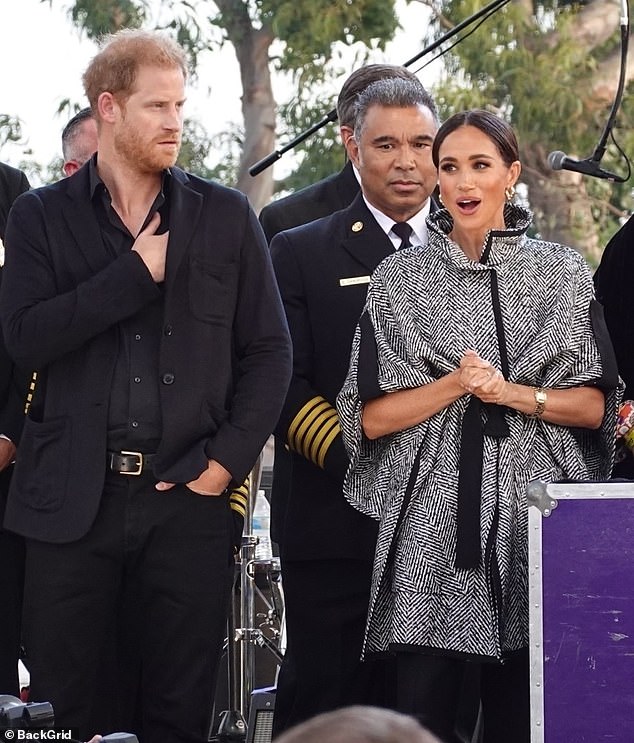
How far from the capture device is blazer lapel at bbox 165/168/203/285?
3479 millimetres

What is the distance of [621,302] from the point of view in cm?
383

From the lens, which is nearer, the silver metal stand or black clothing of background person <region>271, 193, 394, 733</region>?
black clothing of background person <region>271, 193, 394, 733</region>

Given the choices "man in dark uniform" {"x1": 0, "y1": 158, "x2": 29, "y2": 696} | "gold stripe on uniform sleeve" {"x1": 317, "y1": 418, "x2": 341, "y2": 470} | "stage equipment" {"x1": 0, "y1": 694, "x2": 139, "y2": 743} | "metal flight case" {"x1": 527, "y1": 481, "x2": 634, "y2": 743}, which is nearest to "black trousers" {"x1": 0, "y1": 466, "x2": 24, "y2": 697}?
"man in dark uniform" {"x1": 0, "y1": 158, "x2": 29, "y2": 696}

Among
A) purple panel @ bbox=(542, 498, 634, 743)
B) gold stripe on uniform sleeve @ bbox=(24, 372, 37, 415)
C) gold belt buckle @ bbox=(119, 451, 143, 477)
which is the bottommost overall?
purple panel @ bbox=(542, 498, 634, 743)

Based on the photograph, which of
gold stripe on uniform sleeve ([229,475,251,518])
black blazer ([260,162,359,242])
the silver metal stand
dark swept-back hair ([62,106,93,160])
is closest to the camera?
gold stripe on uniform sleeve ([229,475,251,518])

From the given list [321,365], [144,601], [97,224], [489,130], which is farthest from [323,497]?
[489,130]

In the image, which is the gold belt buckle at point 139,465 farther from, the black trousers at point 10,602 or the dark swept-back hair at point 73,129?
the dark swept-back hair at point 73,129

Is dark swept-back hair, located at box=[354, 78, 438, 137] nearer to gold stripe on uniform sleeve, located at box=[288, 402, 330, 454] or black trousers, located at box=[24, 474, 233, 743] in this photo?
gold stripe on uniform sleeve, located at box=[288, 402, 330, 454]

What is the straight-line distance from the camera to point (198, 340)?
3500 mm

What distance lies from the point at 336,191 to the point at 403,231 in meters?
0.59

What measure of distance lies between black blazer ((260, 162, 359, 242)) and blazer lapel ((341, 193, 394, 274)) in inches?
18.6

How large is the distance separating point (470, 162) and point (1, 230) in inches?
54.1

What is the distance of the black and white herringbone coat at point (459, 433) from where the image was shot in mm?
3189

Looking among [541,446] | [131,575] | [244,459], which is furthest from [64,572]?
[541,446]
